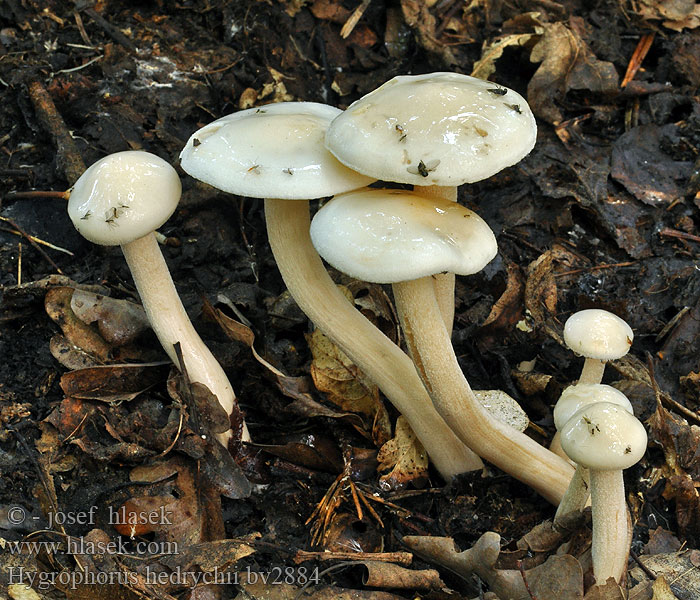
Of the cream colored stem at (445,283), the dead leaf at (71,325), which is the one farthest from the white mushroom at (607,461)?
the dead leaf at (71,325)

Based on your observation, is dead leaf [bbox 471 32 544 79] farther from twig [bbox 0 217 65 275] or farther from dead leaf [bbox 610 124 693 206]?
twig [bbox 0 217 65 275]

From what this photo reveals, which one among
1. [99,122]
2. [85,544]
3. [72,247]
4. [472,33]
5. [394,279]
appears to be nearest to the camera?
[394,279]

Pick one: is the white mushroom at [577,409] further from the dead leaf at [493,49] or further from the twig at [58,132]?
the twig at [58,132]

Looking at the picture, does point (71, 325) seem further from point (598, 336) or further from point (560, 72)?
point (560, 72)

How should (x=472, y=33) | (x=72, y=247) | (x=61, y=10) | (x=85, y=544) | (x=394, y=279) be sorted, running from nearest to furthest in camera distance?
(x=394, y=279) → (x=85, y=544) → (x=72, y=247) → (x=61, y=10) → (x=472, y=33)

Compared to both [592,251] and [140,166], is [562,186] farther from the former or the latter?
[140,166]

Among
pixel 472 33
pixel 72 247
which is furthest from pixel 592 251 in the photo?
pixel 72 247

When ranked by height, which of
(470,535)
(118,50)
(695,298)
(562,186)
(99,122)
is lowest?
(470,535)
